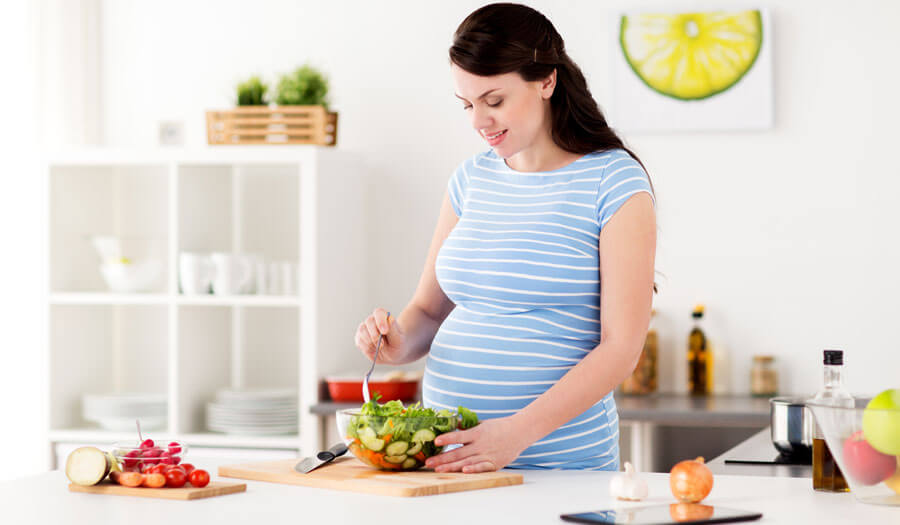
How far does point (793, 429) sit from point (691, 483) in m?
0.66

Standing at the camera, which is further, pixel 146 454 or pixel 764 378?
pixel 764 378

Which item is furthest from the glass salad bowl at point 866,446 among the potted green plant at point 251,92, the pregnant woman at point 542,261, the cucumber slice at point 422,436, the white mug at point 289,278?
the potted green plant at point 251,92

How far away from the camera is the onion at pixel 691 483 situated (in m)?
1.30

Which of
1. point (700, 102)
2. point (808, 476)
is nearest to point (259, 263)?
point (700, 102)

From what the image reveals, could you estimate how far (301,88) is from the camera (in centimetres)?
330

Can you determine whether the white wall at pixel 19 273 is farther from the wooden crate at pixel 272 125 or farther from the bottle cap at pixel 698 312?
the bottle cap at pixel 698 312

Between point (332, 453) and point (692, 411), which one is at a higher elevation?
point (332, 453)

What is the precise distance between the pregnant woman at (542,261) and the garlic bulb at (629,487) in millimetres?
250

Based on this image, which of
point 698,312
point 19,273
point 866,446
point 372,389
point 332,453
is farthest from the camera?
point 19,273

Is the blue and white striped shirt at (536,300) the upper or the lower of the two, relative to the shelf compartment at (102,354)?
upper

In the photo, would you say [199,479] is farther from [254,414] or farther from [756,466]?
[254,414]

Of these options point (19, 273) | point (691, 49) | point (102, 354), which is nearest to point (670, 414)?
point (691, 49)

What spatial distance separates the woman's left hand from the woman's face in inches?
18.6

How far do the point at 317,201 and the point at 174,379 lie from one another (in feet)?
2.36
